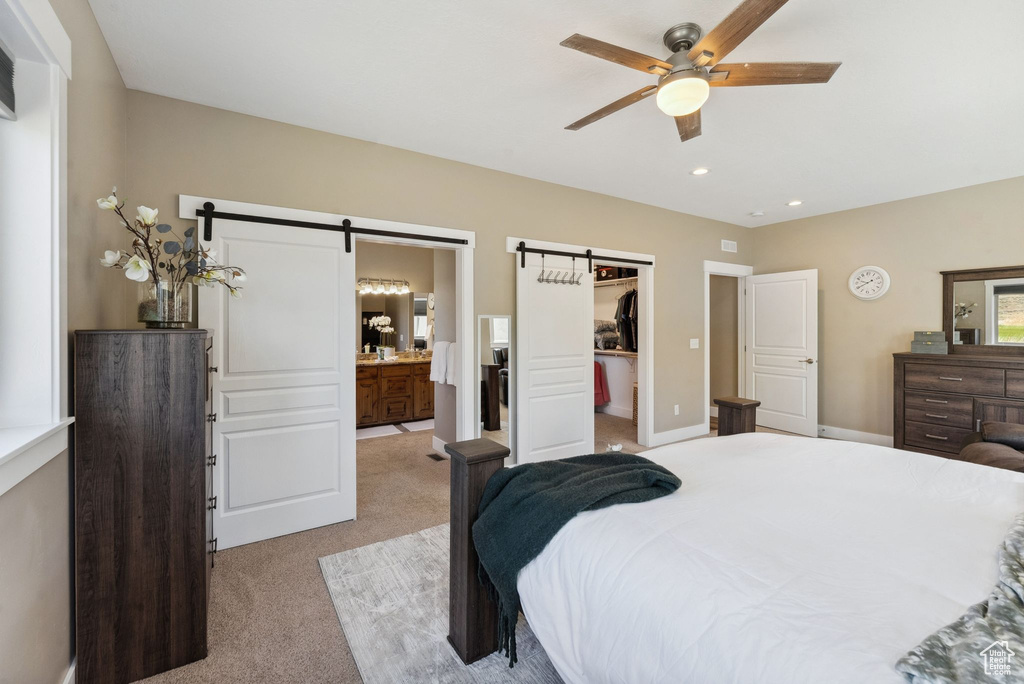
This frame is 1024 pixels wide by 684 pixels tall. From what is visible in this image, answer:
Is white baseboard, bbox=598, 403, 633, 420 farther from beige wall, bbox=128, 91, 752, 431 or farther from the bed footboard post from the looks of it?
the bed footboard post

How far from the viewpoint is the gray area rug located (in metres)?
1.67

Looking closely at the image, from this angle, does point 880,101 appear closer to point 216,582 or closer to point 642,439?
point 642,439

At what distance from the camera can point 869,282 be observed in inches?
190

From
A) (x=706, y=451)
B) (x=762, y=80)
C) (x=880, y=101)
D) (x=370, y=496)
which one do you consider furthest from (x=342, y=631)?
(x=880, y=101)

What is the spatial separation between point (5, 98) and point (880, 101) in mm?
3972

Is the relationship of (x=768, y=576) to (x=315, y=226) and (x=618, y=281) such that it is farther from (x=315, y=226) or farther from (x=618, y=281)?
(x=618, y=281)

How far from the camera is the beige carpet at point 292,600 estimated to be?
1.71 metres

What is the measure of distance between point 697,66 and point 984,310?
436 cm

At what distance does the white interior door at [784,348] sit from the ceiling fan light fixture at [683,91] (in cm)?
406

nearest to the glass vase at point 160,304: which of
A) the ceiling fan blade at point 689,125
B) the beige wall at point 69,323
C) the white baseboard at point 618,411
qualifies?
the beige wall at point 69,323

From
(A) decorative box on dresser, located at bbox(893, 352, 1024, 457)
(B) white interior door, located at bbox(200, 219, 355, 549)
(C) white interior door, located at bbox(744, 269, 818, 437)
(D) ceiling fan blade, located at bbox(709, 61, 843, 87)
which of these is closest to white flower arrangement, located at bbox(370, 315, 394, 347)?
(B) white interior door, located at bbox(200, 219, 355, 549)

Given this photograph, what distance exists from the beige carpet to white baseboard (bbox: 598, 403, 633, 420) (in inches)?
138

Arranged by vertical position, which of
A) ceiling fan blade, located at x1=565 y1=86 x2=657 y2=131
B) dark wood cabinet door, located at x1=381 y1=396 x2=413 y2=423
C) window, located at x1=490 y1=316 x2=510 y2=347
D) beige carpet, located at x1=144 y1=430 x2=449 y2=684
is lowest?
beige carpet, located at x1=144 y1=430 x2=449 y2=684

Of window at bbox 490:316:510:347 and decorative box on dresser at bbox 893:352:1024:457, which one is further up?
window at bbox 490:316:510:347
